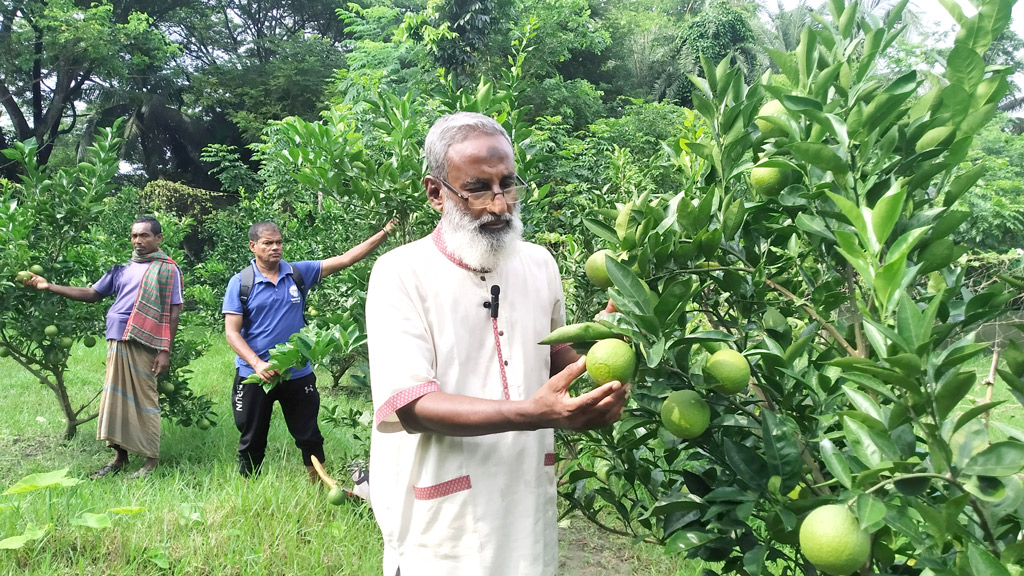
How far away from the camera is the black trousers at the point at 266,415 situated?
12.5 feet

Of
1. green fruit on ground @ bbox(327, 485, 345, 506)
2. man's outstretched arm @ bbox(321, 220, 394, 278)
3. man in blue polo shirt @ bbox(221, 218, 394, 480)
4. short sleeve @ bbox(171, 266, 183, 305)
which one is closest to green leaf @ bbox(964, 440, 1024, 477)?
man's outstretched arm @ bbox(321, 220, 394, 278)

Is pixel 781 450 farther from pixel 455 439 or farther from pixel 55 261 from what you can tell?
pixel 55 261

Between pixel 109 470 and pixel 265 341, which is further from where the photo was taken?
pixel 109 470

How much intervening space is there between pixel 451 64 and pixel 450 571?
9.49 m

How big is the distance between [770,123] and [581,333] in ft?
1.68

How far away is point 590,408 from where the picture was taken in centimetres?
116

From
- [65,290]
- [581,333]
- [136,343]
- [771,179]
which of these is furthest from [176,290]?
[771,179]

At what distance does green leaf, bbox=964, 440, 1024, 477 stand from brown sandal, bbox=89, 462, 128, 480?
438cm

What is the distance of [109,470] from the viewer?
4.13 metres

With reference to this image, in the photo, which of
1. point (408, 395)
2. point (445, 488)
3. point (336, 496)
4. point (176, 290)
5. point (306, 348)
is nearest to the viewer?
point (408, 395)

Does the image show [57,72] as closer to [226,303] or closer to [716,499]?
[226,303]

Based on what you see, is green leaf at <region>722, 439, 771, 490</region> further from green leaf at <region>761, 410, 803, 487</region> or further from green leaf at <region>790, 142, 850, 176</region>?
green leaf at <region>790, 142, 850, 176</region>

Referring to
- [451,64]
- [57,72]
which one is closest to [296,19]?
[57,72]

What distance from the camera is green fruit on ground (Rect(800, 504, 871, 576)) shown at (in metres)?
0.89
